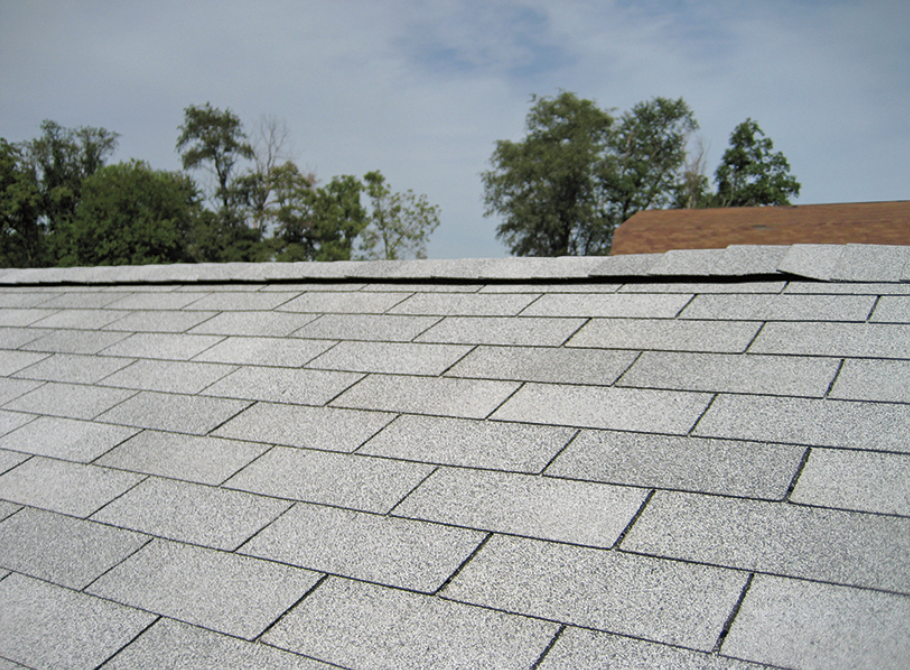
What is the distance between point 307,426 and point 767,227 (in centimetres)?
1668

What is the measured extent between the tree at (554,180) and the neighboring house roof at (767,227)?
74.2 ft

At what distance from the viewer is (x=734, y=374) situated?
257cm

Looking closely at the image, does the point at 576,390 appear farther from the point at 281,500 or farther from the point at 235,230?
the point at 235,230

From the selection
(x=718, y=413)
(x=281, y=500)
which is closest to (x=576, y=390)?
(x=718, y=413)

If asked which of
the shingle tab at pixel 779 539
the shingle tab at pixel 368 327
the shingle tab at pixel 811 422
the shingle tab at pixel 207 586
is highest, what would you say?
the shingle tab at pixel 368 327

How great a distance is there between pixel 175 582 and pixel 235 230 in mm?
40851

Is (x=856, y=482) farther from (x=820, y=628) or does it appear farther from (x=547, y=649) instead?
(x=547, y=649)

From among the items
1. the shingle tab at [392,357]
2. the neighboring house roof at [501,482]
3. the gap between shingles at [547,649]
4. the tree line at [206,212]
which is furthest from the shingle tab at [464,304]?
the tree line at [206,212]

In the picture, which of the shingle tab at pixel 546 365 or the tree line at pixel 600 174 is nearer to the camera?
the shingle tab at pixel 546 365

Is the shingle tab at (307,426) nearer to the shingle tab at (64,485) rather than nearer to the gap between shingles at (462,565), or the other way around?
the shingle tab at (64,485)

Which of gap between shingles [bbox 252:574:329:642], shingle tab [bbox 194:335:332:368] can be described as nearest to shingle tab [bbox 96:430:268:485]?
shingle tab [bbox 194:335:332:368]

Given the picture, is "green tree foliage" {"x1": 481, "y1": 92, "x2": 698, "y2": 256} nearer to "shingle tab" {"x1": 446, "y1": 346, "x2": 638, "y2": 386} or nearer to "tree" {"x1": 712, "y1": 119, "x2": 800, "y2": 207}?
"tree" {"x1": 712, "y1": 119, "x2": 800, "y2": 207}

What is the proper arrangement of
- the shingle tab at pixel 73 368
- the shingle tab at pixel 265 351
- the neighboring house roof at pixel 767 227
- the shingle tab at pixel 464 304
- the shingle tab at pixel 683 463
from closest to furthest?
the shingle tab at pixel 683 463
the shingle tab at pixel 265 351
the shingle tab at pixel 464 304
the shingle tab at pixel 73 368
the neighboring house roof at pixel 767 227

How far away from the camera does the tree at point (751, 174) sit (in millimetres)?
41156
